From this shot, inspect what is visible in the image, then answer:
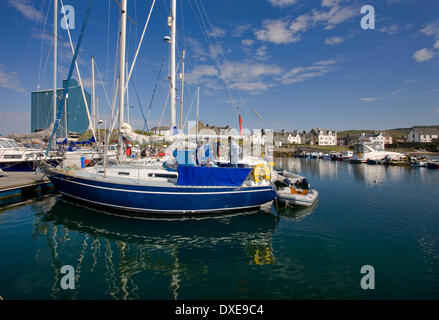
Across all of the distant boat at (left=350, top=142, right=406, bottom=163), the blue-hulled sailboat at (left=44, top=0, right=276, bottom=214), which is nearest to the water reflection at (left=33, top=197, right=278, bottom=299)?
the blue-hulled sailboat at (left=44, top=0, right=276, bottom=214)

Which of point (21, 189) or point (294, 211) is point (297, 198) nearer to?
point (294, 211)

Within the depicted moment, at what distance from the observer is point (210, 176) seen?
1169 cm

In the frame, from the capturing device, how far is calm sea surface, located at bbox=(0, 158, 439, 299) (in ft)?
20.6

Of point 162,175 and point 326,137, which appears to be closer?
point 162,175

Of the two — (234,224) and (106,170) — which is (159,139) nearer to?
(106,170)

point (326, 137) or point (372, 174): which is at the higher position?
point (326, 137)

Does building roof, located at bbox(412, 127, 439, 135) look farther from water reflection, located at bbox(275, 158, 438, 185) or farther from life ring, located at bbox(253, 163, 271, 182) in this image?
life ring, located at bbox(253, 163, 271, 182)

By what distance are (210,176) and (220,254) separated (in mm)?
4417

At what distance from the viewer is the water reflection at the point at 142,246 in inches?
268

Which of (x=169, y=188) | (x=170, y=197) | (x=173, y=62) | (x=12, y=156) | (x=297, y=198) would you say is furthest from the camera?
(x=12, y=156)

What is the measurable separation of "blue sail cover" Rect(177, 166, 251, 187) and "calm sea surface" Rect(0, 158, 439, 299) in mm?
2201

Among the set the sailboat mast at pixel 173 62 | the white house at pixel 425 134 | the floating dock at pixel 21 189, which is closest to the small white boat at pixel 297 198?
the sailboat mast at pixel 173 62

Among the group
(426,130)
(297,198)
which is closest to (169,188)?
(297,198)
